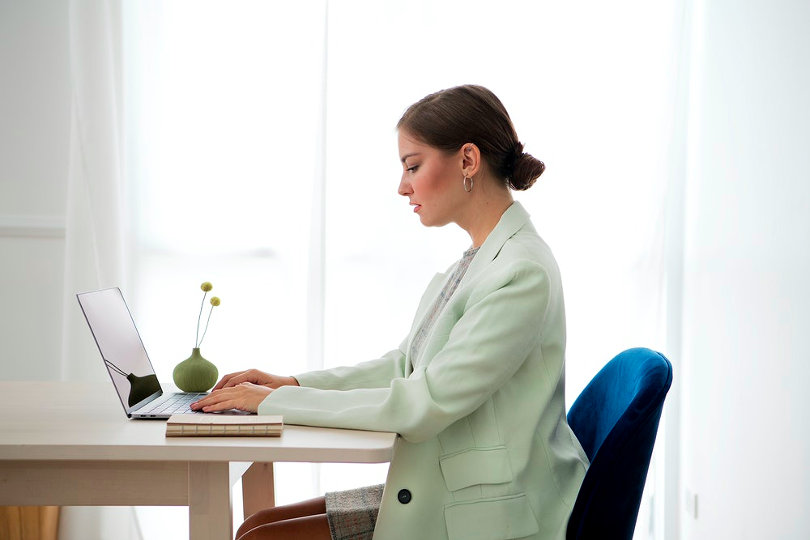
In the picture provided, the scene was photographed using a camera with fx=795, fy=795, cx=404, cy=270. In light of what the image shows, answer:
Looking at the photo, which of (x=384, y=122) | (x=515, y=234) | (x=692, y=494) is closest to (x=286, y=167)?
(x=384, y=122)

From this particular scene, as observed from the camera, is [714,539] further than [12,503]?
Yes

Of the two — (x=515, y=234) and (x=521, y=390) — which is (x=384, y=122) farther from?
(x=521, y=390)

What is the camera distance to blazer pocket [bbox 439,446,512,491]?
4.05 feet

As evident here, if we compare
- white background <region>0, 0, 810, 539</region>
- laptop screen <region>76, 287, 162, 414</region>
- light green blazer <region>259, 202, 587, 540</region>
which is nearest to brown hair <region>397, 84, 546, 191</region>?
light green blazer <region>259, 202, 587, 540</region>

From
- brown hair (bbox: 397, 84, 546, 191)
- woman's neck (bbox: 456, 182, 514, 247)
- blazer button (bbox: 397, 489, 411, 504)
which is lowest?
blazer button (bbox: 397, 489, 411, 504)

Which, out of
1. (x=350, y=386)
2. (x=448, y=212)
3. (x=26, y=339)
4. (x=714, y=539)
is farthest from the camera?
(x=26, y=339)

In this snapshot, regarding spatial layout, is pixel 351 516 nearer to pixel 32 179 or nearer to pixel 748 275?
pixel 748 275

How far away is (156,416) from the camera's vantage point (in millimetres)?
1309

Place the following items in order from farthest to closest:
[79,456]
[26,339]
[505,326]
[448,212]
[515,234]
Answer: [26,339]
[448,212]
[515,234]
[505,326]
[79,456]

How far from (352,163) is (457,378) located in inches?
59.1

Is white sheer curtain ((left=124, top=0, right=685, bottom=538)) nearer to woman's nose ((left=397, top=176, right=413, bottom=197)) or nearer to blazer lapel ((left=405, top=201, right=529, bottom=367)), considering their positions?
woman's nose ((left=397, top=176, right=413, bottom=197))

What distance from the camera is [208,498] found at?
1155 mm

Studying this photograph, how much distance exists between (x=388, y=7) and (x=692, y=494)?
1.87 metres

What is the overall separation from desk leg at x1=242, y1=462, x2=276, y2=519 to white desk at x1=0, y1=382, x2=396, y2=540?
473mm
